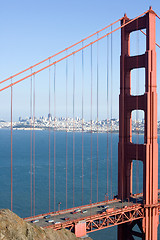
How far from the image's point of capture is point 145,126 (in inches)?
Result: 1114

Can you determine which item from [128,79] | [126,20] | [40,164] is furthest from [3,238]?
[40,164]

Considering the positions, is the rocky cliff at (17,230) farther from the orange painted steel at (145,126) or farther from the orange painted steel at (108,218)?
the orange painted steel at (145,126)

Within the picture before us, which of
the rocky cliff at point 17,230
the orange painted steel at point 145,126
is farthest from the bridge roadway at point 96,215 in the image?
the rocky cliff at point 17,230

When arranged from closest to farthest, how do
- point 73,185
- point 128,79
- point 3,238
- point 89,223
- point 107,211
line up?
point 3,238
point 89,223
point 107,211
point 128,79
point 73,185

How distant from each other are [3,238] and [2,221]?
92cm

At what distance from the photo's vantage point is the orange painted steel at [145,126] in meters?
27.8

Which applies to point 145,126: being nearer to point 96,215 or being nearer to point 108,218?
point 108,218

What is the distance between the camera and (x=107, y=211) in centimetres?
2391

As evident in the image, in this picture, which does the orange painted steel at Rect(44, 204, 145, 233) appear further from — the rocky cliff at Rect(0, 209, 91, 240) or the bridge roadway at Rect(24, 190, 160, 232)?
the rocky cliff at Rect(0, 209, 91, 240)

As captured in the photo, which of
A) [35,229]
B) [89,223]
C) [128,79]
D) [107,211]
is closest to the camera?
[35,229]

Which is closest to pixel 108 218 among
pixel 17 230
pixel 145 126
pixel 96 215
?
pixel 96 215

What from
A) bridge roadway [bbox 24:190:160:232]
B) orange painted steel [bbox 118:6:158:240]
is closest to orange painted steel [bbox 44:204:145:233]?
bridge roadway [bbox 24:190:160:232]

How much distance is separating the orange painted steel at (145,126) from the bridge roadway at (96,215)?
112cm

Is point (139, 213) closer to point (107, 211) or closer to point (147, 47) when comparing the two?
point (107, 211)
